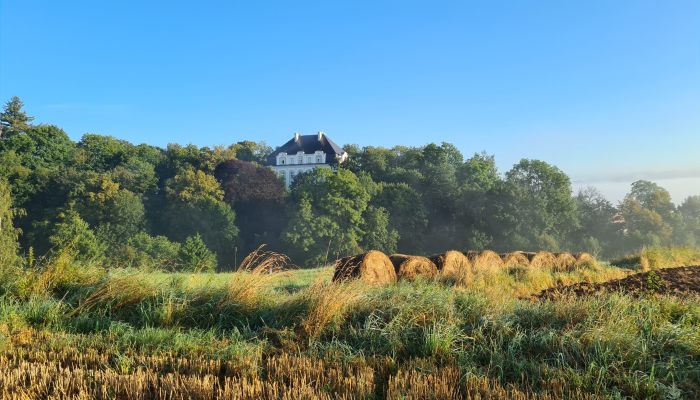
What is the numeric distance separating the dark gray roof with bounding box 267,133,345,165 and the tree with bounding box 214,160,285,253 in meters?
29.7

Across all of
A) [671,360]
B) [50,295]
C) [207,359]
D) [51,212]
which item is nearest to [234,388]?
[207,359]

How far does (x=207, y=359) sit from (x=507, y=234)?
162 ft

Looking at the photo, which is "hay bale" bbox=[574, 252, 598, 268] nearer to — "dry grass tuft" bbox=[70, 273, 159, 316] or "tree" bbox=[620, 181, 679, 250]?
"dry grass tuft" bbox=[70, 273, 159, 316]

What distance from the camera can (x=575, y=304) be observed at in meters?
6.19

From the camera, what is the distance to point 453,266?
13.8 meters

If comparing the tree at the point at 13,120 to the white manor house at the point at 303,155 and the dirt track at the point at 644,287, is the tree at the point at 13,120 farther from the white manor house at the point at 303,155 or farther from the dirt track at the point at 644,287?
the dirt track at the point at 644,287

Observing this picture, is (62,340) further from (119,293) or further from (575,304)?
(575,304)

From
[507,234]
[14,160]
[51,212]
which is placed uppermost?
[14,160]

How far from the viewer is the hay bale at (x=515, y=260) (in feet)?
53.8

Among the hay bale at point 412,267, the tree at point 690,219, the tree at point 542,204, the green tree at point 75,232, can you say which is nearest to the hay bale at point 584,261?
the hay bale at point 412,267

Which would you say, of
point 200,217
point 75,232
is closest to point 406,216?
point 200,217

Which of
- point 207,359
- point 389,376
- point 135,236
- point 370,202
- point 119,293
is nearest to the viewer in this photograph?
point 389,376

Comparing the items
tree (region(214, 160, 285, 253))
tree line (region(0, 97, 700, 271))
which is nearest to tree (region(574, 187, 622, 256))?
tree line (region(0, 97, 700, 271))

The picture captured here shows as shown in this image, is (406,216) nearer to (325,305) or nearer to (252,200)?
(252,200)
